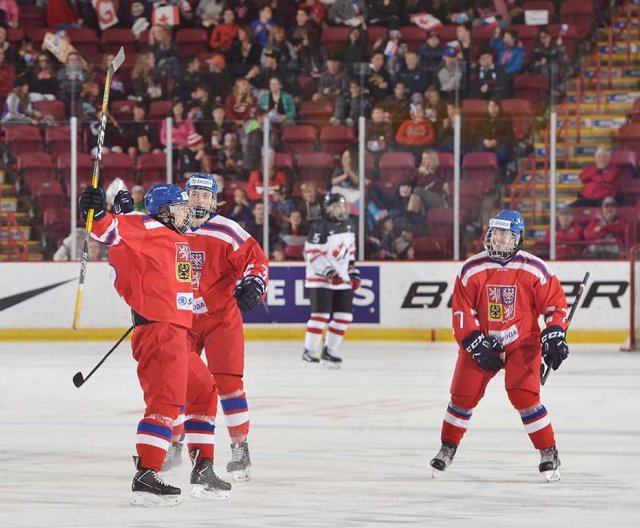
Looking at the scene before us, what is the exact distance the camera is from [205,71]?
15.0m

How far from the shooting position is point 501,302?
5926mm

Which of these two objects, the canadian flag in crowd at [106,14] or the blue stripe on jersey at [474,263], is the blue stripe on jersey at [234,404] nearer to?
the blue stripe on jersey at [474,263]

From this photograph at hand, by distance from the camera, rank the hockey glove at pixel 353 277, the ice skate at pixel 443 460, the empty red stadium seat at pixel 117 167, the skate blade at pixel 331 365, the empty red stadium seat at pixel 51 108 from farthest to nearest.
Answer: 1. the empty red stadium seat at pixel 51 108
2. the empty red stadium seat at pixel 117 167
3. the hockey glove at pixel 353 277
4. the skate blade at pixel 331 365
5. the ice skate at pixel 443 460

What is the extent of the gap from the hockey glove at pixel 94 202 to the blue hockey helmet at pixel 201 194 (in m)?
1.16

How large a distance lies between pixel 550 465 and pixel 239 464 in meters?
1.33

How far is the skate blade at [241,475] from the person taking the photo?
5.73 meters

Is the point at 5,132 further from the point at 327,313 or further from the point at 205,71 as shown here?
the point at 327,313

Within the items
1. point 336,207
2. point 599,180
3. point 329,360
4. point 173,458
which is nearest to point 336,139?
point 336,207

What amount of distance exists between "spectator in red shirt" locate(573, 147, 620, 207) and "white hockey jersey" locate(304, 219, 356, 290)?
283 centimetres

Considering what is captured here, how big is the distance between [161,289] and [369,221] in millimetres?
8054

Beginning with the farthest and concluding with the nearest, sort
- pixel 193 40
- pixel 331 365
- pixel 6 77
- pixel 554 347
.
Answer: pixel 193 40 < pixel 6 77 < pixel 331 365 < pixel 554 347

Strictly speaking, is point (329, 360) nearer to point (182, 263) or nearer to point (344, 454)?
point (344, 454)

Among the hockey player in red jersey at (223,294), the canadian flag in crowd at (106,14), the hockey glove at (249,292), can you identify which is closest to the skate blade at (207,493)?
the hockey player in red jersey at (223,294)

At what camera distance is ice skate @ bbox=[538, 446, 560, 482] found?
18.8ft
